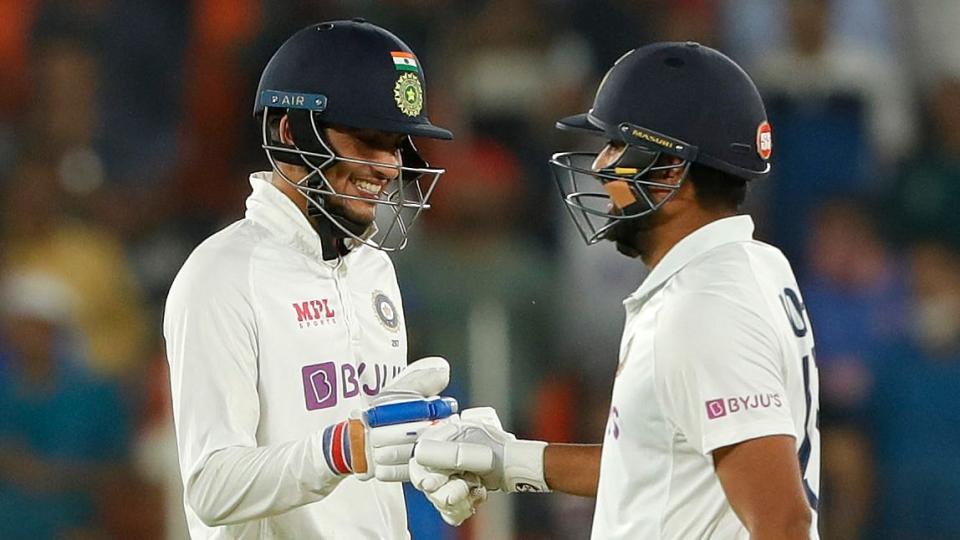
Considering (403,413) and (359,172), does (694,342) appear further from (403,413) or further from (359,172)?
(359,172)

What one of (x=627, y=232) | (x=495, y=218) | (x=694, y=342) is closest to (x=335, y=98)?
(x=627, y=232)

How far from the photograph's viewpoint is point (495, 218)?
6.00 meters

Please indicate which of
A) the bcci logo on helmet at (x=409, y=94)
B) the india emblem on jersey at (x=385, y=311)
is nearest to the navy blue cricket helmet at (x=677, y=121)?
the bcci logo on helmet at (x=409, y=94)

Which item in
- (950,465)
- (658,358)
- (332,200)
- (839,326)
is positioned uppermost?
(332,200)

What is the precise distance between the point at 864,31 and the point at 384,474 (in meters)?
4.21

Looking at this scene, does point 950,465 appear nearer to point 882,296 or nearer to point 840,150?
point 882,296

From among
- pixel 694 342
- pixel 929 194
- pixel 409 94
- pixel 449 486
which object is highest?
pixel 409 94

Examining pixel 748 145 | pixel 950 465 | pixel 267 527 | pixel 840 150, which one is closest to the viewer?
pixel 748 145

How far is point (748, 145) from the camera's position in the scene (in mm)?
3029

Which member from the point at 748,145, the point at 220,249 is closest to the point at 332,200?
the point at 220,249

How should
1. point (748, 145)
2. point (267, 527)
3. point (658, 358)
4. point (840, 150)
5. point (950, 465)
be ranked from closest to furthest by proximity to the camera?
point (658, 358)
point (748, 145)
point (267, 527)
point (950, 465)
point (840, 150)

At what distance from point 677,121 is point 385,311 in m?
0.87

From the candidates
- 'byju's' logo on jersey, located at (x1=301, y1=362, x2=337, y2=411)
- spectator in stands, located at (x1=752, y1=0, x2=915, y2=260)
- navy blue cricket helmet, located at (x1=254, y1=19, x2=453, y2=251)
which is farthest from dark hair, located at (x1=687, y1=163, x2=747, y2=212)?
spectator in stands, located at (x1=752, y1=0, x2=915, y2=260)

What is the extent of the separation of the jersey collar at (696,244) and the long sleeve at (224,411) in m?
0.72
